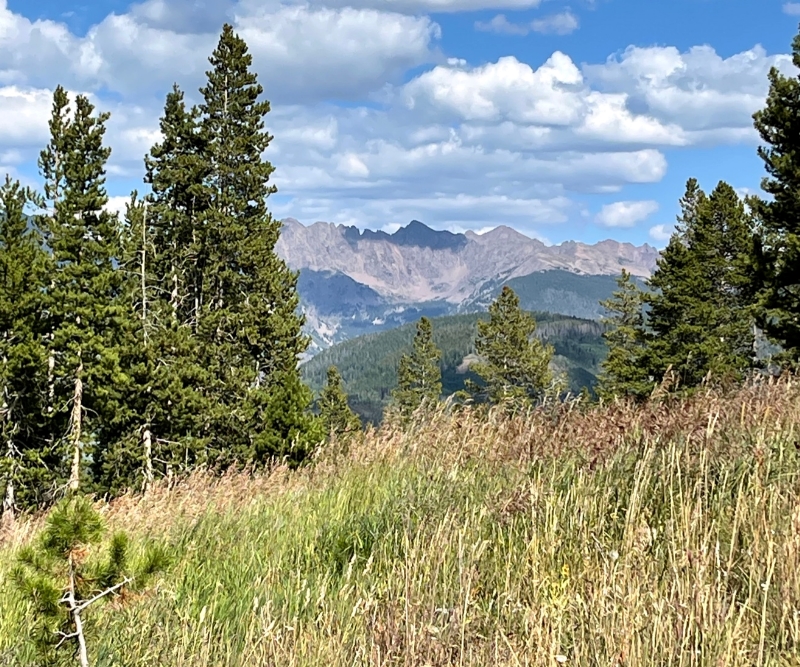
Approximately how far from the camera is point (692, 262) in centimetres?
3416

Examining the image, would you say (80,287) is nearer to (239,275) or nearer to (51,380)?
(51,380)

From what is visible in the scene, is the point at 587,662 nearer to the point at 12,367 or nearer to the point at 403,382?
the point at 12,367

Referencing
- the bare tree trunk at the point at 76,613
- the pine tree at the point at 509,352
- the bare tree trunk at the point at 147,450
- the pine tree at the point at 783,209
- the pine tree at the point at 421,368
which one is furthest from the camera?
the pine tree at the point at 421,368

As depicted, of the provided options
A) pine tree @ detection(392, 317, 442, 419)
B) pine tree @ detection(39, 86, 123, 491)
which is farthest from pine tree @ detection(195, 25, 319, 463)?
pine tree @ detection(392, 317, 442, 419)

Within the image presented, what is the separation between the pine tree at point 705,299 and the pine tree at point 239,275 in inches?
676

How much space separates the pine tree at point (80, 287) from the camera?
27.0 metres

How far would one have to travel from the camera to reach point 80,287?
27.4 m

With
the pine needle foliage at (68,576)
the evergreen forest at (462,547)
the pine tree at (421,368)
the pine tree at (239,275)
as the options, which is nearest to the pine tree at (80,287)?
the pine tree at (239,275)

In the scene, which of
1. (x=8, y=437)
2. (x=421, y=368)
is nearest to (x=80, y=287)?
(x=8, y=437)

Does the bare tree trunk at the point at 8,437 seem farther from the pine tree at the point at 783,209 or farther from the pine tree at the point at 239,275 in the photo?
the pine tree at the point at 783,209

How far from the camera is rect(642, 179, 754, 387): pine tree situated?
3331cm

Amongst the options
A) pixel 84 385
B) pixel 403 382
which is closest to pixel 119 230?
pixel 84 385

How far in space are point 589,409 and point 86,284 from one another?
2478cm

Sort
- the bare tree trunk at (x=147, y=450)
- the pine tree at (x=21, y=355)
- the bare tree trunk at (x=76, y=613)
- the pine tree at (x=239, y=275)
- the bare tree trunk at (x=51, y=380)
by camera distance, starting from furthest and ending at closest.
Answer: the pine tree at (x=239, y=275) → the bare tree trunk at (x=147, y=450) → the bare tree trunk at (x=51, y=380) → the pine tree at (x=21, y=355) → the bare tree trunk at (x=76, y=613)
